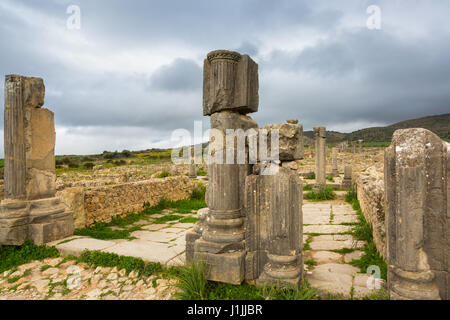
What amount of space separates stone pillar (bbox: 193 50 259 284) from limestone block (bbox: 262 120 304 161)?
0.57 m

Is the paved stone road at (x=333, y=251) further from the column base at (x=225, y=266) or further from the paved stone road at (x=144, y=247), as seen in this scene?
the paved stone road at (x=144, y=247)

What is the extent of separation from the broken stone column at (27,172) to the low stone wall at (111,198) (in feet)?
3.06

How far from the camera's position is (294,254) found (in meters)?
A: 2.89

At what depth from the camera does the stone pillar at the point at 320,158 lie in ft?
36.8

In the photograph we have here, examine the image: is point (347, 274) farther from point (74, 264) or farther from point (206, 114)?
point (74, 264)

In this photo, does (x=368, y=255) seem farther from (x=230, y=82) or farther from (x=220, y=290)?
(x=230, y=82)

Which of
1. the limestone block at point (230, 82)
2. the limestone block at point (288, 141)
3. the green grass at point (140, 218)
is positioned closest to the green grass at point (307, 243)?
the limestone block at point (288, 141)

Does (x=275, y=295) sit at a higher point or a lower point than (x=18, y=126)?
lower

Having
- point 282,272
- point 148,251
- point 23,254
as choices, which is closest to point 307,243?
point 282,272

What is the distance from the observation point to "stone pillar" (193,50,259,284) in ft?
10.4

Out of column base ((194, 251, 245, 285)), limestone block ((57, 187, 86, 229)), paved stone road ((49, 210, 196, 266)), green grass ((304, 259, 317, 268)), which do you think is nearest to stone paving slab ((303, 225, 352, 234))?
green grass ((304, 259, 317, 268))

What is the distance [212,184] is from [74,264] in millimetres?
2816

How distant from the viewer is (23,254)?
4.64m
